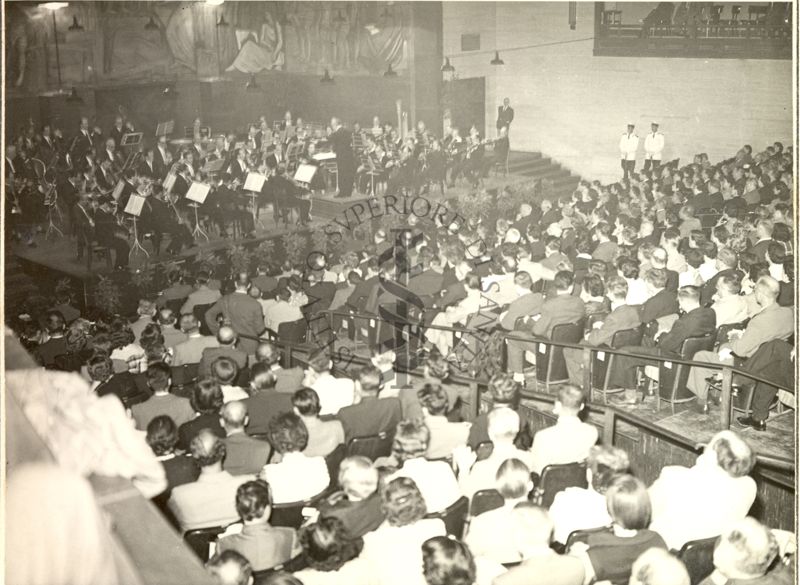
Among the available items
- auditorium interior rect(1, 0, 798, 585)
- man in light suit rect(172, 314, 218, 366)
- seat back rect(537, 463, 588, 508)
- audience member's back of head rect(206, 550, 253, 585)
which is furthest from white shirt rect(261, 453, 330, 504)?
man in light suit rect(172, 314, 218, 366)

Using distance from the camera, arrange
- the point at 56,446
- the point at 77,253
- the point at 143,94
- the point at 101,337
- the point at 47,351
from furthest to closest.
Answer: the point at 143,94
the point at 77,253
the point at 101,337
the point at 47,351
the point at 56,446

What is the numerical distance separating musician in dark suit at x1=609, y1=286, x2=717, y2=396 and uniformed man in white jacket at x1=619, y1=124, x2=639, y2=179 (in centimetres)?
511

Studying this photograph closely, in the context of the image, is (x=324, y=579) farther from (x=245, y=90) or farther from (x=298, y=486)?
(x=245, y=90)

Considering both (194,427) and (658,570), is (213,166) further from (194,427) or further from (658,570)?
(658,570)

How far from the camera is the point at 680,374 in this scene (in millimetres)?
6172

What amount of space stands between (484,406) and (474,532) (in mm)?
2616

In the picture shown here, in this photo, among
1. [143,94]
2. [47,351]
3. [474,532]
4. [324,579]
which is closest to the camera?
[324,579]

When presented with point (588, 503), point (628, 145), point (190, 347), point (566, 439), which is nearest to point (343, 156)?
point (628, 145)

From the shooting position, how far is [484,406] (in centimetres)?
659

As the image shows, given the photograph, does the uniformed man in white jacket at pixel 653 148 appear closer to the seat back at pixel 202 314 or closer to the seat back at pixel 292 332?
the seat back at pixel 292 332

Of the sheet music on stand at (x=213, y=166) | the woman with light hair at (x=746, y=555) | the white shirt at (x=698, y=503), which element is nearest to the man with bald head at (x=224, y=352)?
the white shirt at (x=698, y=503)

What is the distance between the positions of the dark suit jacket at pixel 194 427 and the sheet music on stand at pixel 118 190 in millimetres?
5190

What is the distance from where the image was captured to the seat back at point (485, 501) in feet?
13.7

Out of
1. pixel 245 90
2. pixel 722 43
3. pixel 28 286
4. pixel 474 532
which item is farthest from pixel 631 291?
pixel 245 90
